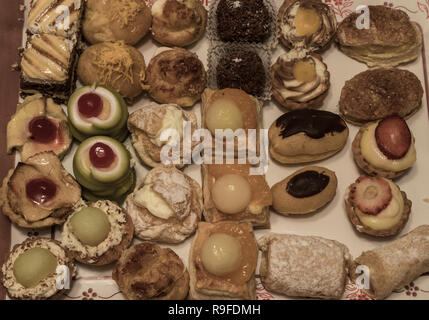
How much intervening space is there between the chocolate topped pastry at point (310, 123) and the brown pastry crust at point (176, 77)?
758 mm

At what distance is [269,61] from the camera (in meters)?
4.46

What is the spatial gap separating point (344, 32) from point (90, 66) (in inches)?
85.8

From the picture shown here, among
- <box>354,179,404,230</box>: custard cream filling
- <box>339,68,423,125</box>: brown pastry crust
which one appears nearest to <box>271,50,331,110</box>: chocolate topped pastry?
<box>339,68,423,125</box>: brown pastry crust

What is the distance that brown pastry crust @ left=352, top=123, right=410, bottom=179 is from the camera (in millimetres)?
4215

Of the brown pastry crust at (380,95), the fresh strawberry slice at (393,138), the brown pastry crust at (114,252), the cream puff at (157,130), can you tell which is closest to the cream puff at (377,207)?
the fresh strawberry slice at (393,138)

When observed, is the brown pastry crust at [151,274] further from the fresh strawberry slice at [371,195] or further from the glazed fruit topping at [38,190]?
the fresh strawberry slice at [371,195]

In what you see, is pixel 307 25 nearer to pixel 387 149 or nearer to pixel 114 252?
pixel 387 149

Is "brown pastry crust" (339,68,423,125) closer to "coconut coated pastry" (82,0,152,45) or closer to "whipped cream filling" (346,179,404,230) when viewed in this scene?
"whipped cream filling" (346,179,404,230)

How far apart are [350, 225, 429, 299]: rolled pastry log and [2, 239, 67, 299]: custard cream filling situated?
2.24 metres

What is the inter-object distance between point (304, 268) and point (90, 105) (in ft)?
6.69

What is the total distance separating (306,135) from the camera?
4109mm

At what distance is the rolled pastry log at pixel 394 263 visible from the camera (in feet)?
12.8

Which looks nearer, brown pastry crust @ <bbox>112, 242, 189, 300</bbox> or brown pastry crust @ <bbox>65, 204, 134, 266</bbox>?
brown pastry crust @ <bbox>112, 242, 189, 300</bbox>

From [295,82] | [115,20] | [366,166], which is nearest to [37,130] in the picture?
[115,20]
